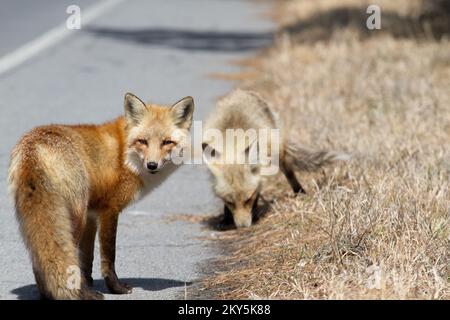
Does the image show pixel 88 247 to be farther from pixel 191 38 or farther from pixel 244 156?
pixel 191 38

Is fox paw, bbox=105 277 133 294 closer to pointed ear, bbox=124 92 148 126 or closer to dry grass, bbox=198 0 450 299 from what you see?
dry grass, bbox=198 0 450 299

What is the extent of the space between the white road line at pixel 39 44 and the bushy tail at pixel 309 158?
6.39 metres

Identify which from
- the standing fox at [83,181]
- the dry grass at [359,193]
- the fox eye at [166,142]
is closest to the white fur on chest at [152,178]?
the standing fox at [83,181]

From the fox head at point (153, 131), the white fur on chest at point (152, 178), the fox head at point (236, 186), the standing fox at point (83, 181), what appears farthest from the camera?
the fox head at point (236, 186)

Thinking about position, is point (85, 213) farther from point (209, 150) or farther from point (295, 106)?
point (295, 106)

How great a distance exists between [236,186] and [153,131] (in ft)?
6.85

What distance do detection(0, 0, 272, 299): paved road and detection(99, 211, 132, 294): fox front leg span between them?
15 cm

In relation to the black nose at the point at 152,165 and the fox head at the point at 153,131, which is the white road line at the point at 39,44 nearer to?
the fox head at the point at 153,131

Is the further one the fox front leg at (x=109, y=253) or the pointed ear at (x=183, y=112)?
the pointed ear at (x=183, y=112)

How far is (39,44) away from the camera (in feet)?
57.4

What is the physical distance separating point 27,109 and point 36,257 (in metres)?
7.31

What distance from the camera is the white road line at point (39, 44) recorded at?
1569 cm

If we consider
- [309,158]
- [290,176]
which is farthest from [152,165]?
[309,158]
